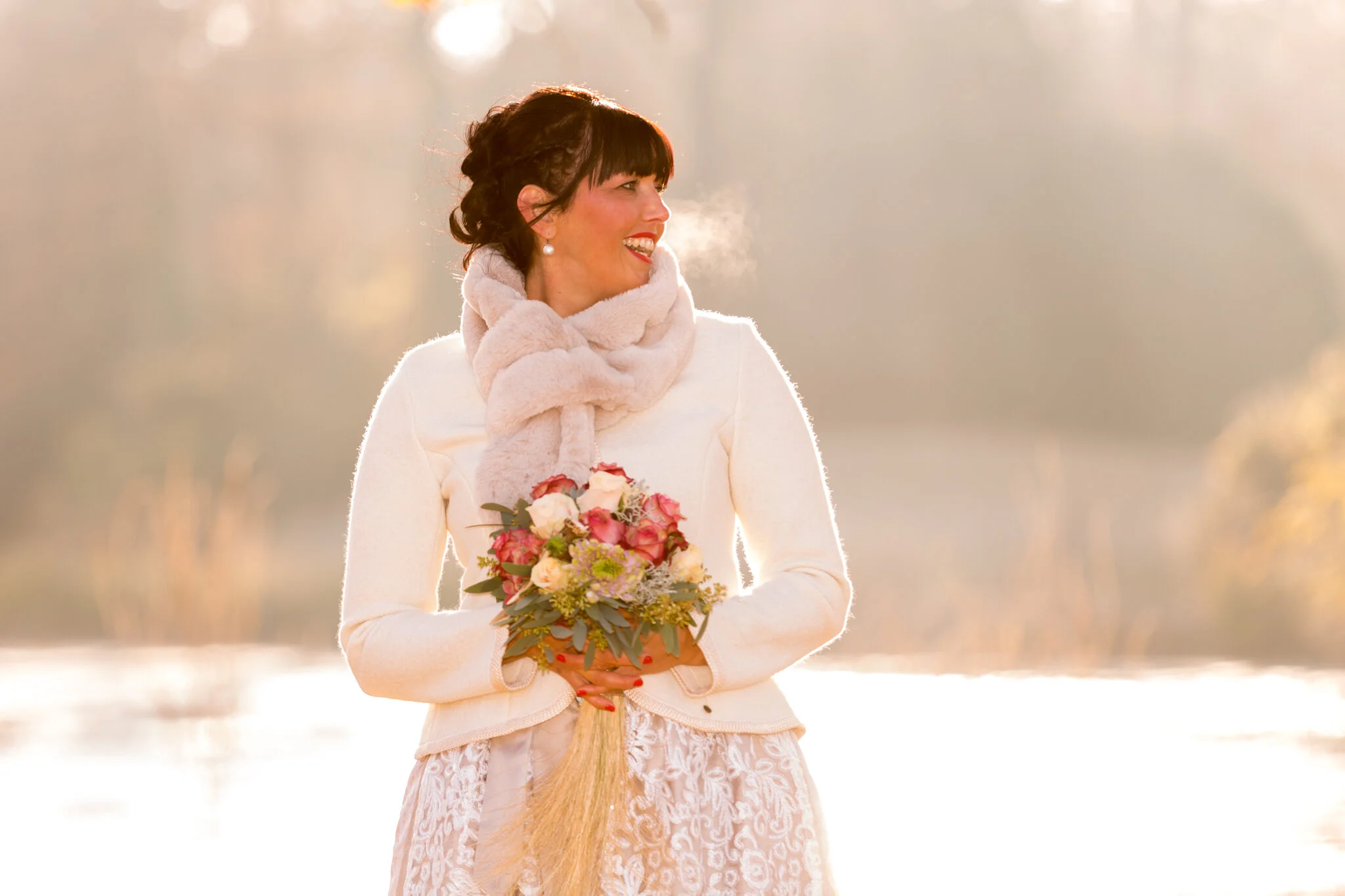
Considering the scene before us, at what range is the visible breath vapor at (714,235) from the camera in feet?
12.2

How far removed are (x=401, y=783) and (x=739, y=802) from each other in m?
6.49

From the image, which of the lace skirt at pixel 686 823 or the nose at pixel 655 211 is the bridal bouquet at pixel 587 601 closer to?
the lace skirt at pixel 686 823

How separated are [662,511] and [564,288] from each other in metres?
0.51

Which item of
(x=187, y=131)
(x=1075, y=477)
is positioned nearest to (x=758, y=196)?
(x=187, y=131)

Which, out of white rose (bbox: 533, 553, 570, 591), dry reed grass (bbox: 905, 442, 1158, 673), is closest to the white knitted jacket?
white rose (bbox: 533, 553, 570, 591)

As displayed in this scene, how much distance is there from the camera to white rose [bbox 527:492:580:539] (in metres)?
1.93

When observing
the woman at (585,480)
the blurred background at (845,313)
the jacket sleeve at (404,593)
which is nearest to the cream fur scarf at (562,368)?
the woman at (585,480)

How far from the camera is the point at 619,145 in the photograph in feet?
7.35

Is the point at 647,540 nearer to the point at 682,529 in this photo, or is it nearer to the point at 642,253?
the point at 682,529

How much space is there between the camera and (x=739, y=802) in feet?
6.88

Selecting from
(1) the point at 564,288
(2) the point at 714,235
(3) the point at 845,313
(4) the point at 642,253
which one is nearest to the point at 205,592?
(2) the point at 714,235

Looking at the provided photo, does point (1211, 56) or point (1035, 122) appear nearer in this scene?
point (1211, 56)

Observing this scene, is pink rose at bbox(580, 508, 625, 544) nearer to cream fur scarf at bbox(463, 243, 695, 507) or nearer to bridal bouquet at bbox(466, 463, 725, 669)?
bridal bouquet at bbox(466, 463, 725, 669)

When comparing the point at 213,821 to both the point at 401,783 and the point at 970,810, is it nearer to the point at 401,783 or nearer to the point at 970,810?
the point at 401,783
